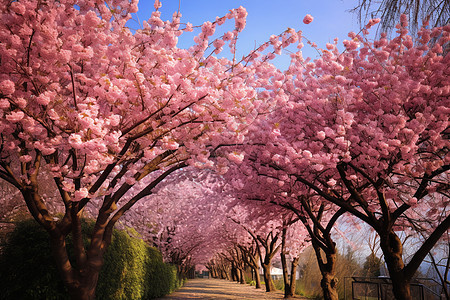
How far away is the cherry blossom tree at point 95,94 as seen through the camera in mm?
4453

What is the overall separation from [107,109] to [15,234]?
3301 mm

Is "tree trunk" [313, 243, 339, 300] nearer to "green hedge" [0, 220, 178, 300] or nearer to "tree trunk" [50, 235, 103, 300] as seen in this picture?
"green hedge" [0, 220, 178, 300]

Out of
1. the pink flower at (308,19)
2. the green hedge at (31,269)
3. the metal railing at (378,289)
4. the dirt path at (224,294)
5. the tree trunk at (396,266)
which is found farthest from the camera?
the dirt path at (224,294)

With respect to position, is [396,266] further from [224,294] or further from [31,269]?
[224,294]

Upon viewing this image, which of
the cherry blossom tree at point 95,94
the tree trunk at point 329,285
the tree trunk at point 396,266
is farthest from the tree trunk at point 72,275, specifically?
Result: the tree trunk at point 329,285

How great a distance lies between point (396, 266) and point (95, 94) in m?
6.89

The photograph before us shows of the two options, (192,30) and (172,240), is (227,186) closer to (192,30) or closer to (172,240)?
(192,30)

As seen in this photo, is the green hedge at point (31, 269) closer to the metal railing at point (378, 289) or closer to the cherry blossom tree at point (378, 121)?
the cherry blossom tree at point (378, 121)

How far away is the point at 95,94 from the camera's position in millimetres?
5180

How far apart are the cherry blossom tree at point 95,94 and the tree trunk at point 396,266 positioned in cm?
427

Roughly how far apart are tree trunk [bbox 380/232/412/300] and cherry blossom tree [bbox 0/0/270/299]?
14.0 ft

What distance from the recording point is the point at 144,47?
5.89 meters

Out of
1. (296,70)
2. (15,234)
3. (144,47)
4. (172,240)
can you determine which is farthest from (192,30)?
(172,240)

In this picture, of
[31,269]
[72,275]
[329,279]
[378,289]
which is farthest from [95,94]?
[378,289]
